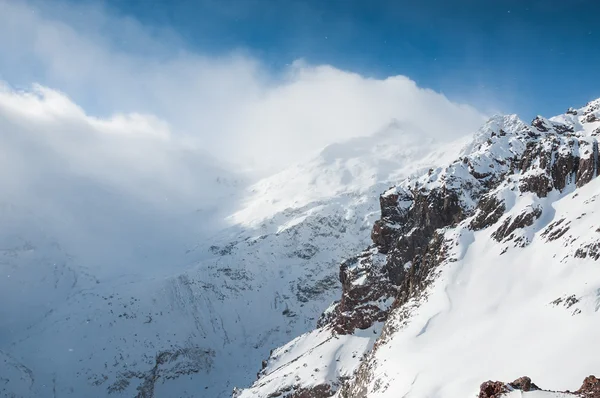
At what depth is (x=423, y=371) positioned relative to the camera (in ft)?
177

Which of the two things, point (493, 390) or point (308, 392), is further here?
point (308, 392)

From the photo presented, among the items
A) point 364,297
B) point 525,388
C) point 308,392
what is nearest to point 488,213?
point 364,297

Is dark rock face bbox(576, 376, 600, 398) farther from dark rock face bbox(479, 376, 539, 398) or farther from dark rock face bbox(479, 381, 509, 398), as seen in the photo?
dark rock face bbox(479, 381, 509, 398)

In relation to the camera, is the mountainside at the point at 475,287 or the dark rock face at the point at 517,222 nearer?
the mountainside at the point at 475,287

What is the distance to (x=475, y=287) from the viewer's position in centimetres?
6769

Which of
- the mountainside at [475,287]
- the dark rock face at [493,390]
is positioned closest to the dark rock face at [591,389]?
the dark rock face at [493,390]

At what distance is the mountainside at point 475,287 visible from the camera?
48188mm

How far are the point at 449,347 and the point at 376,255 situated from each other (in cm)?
5611

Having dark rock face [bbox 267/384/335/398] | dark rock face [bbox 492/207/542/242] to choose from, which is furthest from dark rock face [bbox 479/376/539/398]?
dark rock face [bbox 267/384/335/398]

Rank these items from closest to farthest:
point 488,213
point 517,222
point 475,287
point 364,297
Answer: point 475,287 → point 517,222 → point 488,213 → point 364,297

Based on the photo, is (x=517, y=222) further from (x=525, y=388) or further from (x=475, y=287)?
(x=525, y=388)

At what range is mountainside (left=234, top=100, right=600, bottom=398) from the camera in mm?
48188

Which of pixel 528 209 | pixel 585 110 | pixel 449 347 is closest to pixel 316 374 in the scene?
pixel 449 347

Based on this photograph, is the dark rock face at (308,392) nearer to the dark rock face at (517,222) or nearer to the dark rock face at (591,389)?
the dark rock face at (517,222)
